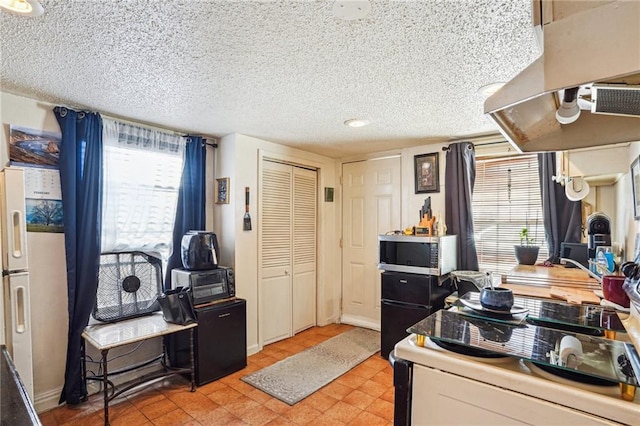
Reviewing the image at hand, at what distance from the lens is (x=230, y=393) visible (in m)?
2.58

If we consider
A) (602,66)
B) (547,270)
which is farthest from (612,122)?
(547,270)

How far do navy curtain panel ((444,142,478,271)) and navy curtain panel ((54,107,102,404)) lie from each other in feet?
10.4

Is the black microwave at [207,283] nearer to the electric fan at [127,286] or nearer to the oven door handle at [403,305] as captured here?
the electric fan at [127,286]

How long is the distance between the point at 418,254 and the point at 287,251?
150cm

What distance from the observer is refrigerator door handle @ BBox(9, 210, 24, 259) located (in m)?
1.99

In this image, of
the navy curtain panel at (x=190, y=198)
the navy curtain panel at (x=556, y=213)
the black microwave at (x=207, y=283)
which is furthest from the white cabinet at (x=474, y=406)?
the navy curtain panel at (x=190, y=198)

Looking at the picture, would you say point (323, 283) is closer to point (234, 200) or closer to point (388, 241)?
point (388, 241)

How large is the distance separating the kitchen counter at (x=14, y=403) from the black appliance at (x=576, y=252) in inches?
129

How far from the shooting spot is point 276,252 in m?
3.73

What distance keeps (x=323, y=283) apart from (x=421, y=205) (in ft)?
5.14

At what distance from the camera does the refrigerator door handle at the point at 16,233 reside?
6.54 ft

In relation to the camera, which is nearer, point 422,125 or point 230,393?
point 230,393

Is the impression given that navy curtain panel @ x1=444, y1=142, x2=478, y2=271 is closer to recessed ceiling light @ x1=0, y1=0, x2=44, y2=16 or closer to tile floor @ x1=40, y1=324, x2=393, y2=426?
tile floor @ x1=40, y1=324, x2=393, y2=426

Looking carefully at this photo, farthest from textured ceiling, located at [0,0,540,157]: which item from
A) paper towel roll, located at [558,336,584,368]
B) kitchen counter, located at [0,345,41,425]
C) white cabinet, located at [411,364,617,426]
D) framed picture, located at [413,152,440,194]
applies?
kitchen counter, located at [0,345,41,425]
